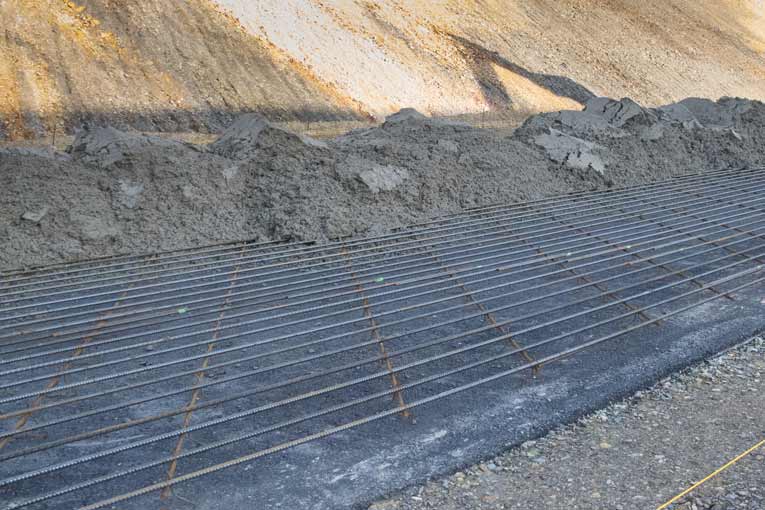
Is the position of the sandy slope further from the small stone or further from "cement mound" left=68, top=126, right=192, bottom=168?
the small stone

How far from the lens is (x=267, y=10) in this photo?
16.1m

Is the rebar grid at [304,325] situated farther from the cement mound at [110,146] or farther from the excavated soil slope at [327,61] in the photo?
the excavated soil slope at [327,61]

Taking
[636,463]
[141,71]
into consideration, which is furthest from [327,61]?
[636,463]

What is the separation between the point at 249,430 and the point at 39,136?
31.6 ft

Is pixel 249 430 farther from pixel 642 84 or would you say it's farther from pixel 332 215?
pixel 642 84

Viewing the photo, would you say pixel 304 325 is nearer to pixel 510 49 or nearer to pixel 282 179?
pixel 282 179

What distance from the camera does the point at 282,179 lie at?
616 centimetres

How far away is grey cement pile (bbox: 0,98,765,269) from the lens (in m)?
5.43

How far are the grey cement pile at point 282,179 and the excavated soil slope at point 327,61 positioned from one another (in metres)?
6.29

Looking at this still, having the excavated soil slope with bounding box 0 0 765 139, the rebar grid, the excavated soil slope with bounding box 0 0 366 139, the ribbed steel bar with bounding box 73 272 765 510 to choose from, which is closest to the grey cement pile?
the rebar grid

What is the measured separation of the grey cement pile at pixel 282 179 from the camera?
17.8 ft

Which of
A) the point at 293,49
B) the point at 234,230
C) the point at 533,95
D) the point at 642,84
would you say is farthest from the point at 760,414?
the point at 642,84

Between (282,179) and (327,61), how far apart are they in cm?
991

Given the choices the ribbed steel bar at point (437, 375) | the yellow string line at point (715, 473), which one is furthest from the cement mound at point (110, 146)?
the yellow string line at point (715, 473)
